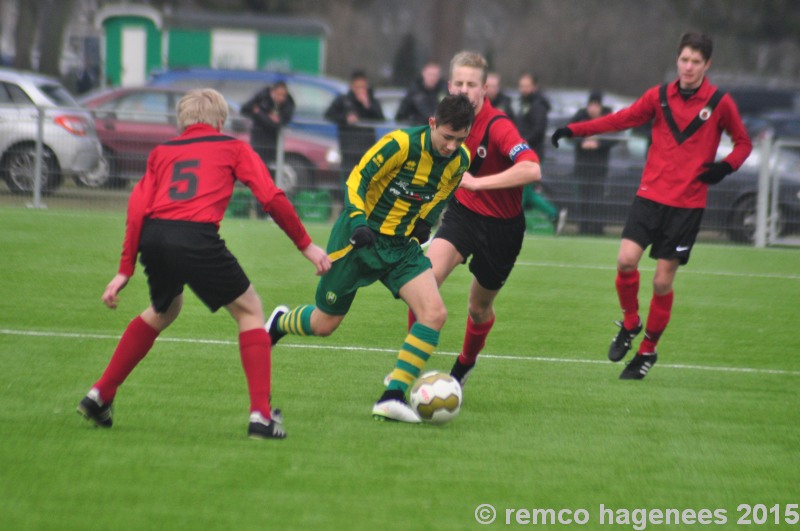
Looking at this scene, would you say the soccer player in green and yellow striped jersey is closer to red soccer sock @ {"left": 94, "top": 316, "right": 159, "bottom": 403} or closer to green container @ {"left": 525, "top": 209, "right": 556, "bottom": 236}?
red soccer sock @ {"left": 94, "top": 316, "right": 159, "bottom": 403}

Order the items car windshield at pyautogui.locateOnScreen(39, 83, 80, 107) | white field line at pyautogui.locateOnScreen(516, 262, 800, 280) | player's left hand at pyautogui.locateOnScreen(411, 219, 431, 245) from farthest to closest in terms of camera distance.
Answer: car windshield at pyautogui.locateOnScreen(39, 83, 80, 107), white field line at pyautogui.locateOnScreen(516, 262, 800, 280), player's left hand at pyautogui.locateOnScreen(411, 219, 431, 245)

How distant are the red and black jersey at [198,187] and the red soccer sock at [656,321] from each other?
10.2 feet

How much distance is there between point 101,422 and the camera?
592 centimetres

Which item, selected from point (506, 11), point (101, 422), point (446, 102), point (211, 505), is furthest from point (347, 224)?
point (506, 11)

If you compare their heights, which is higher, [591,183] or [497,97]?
[497,97]

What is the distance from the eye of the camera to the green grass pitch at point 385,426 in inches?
193

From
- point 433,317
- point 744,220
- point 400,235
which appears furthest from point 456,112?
point 744,220

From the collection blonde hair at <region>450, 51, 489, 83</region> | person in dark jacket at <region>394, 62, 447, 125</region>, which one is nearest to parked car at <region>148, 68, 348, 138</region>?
person in dark jacket at <region>394, 62, 447, 125</region>

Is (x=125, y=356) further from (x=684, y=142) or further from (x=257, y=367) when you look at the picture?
(x=684, y=142)

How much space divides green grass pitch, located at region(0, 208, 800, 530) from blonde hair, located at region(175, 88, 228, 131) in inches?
57.4

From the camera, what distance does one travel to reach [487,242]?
7.29 meters

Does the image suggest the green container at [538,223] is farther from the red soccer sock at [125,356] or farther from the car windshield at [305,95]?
the red soccer sock at [125,356]

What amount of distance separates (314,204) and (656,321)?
9.26 metres

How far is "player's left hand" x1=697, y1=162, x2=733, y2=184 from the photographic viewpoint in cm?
764
